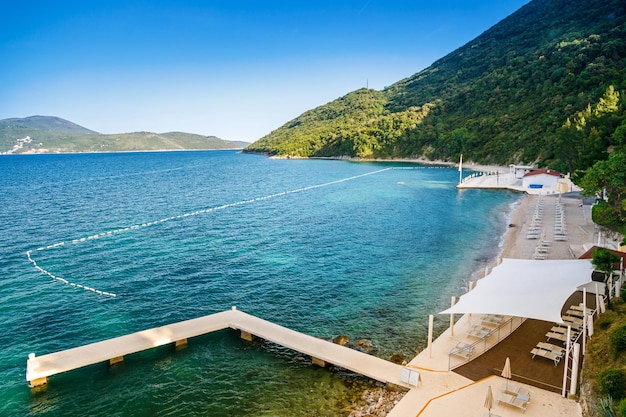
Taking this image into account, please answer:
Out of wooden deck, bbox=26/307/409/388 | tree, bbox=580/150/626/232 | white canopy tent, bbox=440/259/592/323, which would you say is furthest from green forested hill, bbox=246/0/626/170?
wooden deck, bbox=26/307/409/388

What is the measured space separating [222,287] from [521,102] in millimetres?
120045

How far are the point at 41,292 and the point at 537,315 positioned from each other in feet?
84.3

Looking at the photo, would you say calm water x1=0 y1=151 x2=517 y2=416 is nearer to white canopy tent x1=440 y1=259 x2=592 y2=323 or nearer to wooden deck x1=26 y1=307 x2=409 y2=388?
wooden deck x1=26 y1=307 x2=409 y2=388

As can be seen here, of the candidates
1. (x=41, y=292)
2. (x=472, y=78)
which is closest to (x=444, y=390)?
(x=41, y=292)

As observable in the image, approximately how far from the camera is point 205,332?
18203 mm

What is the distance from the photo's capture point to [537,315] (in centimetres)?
1353

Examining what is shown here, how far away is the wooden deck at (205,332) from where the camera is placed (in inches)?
579

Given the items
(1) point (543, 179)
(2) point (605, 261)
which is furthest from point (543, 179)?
(2) point (605, 261)

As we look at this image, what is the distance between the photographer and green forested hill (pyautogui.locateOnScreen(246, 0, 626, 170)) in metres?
83.2

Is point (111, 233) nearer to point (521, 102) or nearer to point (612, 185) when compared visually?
point (612, 185)

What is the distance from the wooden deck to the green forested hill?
40387 millimetres

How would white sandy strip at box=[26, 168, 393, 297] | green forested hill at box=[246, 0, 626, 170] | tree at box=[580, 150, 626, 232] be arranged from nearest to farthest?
1. white sandy strip at box=[26, 168, 393, 297]
2. tree at box=[580, 150, 626, 232]
3. green forested hill at box=[246, 0, 626, 170]

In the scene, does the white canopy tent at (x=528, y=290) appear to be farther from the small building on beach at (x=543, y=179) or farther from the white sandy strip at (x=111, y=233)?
the small building on beach at (x=543, y=179)

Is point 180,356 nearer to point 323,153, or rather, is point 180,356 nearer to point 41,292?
point 41,292
